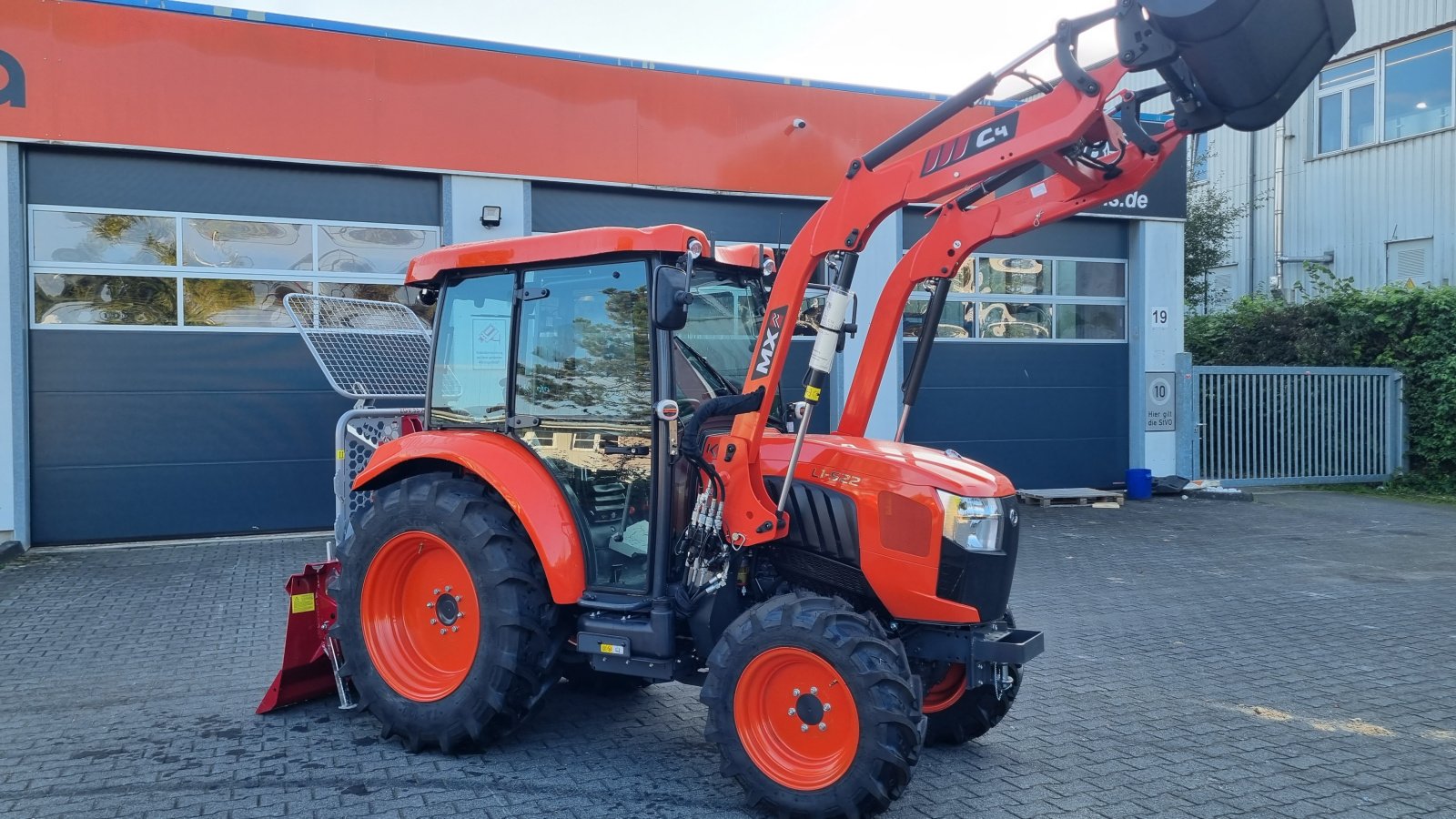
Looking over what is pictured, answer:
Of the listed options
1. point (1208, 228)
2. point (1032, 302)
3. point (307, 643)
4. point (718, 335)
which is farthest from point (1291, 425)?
point (307, 643)

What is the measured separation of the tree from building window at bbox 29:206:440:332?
58.4ft

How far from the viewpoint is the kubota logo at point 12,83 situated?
9.51 metres

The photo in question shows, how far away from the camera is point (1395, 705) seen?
5602 mm

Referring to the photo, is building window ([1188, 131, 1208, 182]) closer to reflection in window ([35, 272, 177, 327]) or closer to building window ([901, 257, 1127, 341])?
building window ([901, 257, 1127, 341])

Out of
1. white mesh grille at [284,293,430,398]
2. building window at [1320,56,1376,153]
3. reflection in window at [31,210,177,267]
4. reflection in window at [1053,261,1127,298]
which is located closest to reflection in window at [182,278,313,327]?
reflection in window at [31,210,177,267]

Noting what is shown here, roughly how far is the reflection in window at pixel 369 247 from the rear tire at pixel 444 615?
6154 mm

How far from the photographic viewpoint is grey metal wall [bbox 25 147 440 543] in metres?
9.89

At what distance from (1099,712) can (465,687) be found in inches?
122

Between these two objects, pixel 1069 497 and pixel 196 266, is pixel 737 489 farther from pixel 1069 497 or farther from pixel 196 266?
pixel 1069 497

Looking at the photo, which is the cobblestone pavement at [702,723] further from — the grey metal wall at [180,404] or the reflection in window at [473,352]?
the reflection in window at [473,352]

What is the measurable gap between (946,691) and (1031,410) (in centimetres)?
971

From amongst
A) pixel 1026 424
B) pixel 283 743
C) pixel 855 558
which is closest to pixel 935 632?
pixel 855 558

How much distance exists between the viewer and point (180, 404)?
10.2m

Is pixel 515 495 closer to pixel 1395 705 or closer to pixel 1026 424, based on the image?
pixel 1395 705
